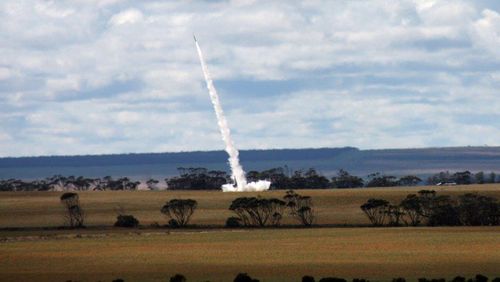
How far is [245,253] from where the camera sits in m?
108

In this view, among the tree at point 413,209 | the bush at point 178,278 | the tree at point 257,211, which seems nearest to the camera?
the bush at point 178,278

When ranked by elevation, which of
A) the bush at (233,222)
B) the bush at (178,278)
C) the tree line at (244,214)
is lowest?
the bush at (178,278)

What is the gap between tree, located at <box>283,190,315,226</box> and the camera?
532ft

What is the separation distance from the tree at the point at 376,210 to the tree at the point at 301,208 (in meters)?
6.47

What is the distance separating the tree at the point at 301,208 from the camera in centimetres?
16212

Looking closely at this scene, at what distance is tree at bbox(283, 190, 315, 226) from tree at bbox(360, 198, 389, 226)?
647 centimetres

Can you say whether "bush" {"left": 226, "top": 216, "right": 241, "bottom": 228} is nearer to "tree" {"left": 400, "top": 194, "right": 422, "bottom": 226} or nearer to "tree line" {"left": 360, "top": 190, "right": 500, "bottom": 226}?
"tree line" {"left": 360, "top": 190, "right": 500, "bottom": 226}

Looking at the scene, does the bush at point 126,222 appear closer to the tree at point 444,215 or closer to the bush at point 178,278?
the tree at point 444,215

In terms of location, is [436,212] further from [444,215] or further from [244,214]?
[244,214]

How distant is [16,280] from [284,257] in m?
24.1

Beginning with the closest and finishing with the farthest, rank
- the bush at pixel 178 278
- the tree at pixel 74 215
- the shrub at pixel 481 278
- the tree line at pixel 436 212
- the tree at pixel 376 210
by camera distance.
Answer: the shrub at pixel 481 278, the bush at pixel 178 278, the tree line at pixel 436 212, the tree at pixel 376 210, the tree at pixel 74 215

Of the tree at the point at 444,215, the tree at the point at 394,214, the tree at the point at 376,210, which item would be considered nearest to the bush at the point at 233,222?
the tree at the point at 376,210

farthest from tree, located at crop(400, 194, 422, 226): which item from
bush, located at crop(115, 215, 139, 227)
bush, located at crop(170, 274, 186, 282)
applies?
bush, located at crop(170, 274, 186, 282)

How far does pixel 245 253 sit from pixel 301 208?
2175 inches
